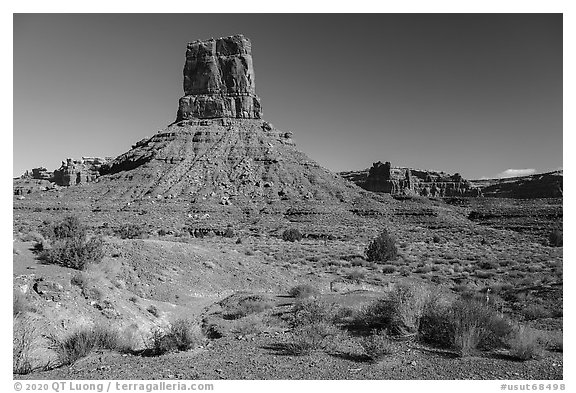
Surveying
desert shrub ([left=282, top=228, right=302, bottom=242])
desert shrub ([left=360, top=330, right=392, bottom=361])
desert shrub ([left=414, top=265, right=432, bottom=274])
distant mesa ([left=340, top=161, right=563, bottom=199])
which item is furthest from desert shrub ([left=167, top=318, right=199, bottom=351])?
distant mesa ([left=340, top=161, right=563, bottom=199])

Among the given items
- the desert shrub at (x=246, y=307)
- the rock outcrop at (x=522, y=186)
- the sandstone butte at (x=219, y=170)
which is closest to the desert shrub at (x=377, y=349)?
the desert shrub at (x=246, y=307)

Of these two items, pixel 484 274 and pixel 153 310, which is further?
pixel 484 274

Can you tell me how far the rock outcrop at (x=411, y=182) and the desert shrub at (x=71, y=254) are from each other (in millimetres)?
108888

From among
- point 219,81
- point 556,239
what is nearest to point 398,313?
point 556,239

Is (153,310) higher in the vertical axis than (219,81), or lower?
lower

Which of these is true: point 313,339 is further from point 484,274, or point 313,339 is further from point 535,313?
point 484,274

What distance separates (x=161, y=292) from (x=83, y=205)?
47.1 meters

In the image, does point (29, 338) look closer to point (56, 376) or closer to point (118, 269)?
point (56, 376)

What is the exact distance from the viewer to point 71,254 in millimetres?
11648

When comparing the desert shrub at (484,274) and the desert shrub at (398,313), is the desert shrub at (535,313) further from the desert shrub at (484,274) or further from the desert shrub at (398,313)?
the desert shrub at (484,274)

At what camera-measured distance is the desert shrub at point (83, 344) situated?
20.0 ft

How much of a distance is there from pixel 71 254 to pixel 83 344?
20.8 feet

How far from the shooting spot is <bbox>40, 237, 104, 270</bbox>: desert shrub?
11428 mm
